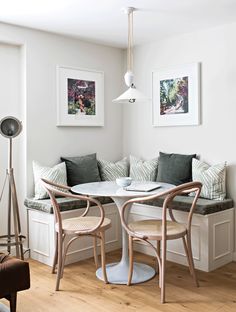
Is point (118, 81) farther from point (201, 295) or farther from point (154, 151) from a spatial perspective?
point (201, 295)

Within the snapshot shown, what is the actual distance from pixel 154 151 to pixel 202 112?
2.67 ft

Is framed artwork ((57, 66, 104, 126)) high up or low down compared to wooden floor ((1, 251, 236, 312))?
up

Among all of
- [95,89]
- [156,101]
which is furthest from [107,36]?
[156,101]

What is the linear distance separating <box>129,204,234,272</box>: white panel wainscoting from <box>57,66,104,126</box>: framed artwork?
4.55 feet

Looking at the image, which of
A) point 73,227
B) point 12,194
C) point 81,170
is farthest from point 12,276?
point 81,170

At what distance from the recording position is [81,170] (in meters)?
4.16

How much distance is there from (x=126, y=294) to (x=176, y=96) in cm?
230

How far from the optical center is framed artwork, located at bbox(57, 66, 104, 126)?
13.7ft

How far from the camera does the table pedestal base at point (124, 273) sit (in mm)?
3186

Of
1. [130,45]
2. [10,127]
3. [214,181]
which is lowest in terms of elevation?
[214,181]

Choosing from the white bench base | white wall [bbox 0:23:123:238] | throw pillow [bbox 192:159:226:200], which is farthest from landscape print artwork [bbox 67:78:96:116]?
throw pillow [bbox 192:159:226:200]

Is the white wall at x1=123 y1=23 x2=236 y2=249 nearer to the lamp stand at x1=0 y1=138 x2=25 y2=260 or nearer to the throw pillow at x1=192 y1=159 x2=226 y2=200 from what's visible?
the throw pillow at x1=192 y1=159 x2=226 y2=200

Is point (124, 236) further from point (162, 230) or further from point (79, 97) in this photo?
point (79, 97)

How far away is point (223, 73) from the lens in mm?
3797
